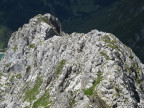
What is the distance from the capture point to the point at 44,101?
72188 millimetres

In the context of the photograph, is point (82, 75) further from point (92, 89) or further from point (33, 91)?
point (33, 91)

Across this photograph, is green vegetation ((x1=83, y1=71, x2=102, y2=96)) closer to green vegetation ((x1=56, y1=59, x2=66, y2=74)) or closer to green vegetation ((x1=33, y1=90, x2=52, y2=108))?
green vegetation ((x1=33, y1=90, x2=52, y2=108))

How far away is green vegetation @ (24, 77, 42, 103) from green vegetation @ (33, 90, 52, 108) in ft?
17.5

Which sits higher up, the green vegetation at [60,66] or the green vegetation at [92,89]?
the green vegetation at [60,66]

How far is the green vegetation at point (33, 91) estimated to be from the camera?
82.2 m

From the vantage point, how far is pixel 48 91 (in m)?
74.9

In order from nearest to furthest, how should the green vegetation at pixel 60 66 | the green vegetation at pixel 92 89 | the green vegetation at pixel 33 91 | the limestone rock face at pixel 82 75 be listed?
the limestone rock face at pixel 82 75
the green vegetation at pixel 92 89
the green vegetation at pixel 60 66
the green vegetation at pixel 33 91

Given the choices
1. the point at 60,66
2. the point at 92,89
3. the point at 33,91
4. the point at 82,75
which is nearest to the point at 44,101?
the point at 60,66

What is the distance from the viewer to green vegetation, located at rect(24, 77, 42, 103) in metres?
82.2

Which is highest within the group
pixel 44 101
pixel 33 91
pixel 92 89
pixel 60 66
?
pixel 60 66

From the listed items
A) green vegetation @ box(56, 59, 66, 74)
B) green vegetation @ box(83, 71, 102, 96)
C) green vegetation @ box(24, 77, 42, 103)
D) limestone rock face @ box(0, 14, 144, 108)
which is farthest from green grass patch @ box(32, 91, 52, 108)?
green vegetation @ box(83, 71, 102, 96)

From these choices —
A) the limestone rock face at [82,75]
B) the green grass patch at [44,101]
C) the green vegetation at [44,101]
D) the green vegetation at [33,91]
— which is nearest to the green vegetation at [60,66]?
the limestone rock face at [82,75]

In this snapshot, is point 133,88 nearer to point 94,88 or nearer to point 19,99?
point 94,88

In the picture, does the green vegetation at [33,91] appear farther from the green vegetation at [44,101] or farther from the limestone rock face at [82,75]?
the green vegetation at [44,101]
